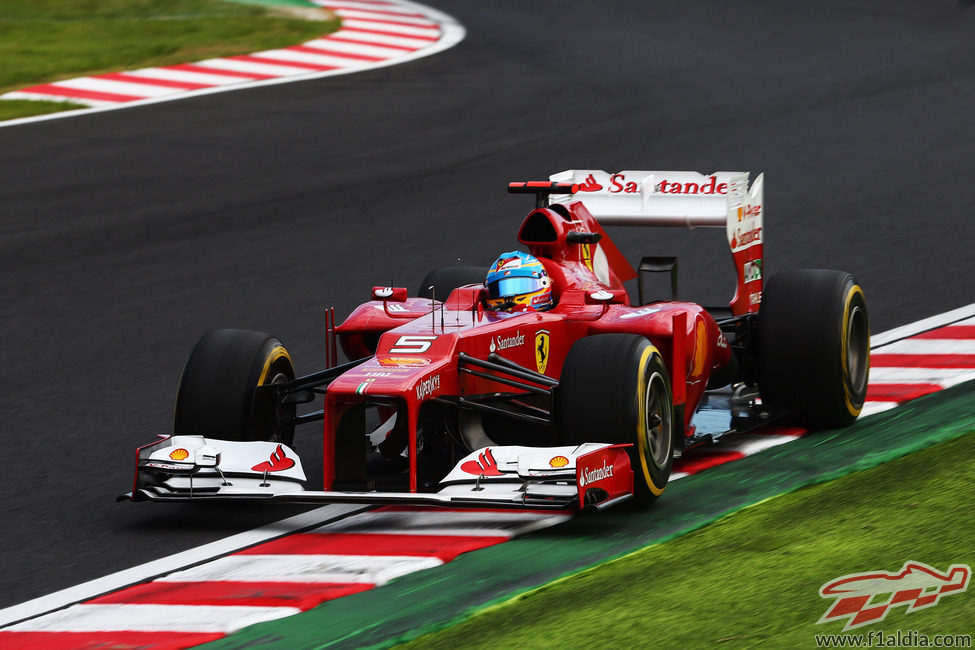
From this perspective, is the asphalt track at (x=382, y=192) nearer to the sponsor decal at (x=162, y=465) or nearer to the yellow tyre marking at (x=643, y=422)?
the sponsor decal at (x=162, y=465)

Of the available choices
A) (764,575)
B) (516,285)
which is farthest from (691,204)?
(764,575)

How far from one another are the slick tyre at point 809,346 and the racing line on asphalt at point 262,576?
2.05 ft

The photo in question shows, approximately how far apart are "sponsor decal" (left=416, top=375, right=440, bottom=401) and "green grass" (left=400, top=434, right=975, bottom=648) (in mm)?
1239

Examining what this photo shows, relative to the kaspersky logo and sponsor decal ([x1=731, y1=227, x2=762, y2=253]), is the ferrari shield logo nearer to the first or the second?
sponsor decal ([x1=731, y1=227, x2=762, y2=253])

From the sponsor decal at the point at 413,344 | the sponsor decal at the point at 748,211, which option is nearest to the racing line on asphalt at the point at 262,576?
the sponsor decal at the point at 413,344

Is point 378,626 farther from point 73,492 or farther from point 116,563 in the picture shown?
point 73,492

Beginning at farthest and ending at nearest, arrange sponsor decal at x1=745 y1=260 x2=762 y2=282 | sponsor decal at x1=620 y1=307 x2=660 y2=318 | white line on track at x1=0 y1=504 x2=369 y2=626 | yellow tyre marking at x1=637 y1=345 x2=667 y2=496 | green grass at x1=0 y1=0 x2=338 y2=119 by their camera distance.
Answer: green grass at x1=0 y1=0 x2=338 y2=119
sponsor decal at x1=745 y1=260 x2=762 y2=282
sponsor decal at x1=620 y1=307 x2=660 y2=318
yellow tyre marking at x1=637 y1=345 x2=667 y2=496
white line on track at x1=0 y1=504 x2=369 y2=626

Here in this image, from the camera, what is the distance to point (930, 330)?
1200 cm

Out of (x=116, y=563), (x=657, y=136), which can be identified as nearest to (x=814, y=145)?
(x=657, y=136)

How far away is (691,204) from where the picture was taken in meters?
10.1

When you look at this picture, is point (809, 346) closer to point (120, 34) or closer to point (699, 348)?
point (699, 348)

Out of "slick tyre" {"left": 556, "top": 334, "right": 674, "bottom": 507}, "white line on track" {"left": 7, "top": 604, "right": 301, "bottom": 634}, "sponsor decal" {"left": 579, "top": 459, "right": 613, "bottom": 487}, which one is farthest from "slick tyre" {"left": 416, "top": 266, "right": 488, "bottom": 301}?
"white line on track" {"left": 7, "top": 604, "right": 301, "bottom": 634}

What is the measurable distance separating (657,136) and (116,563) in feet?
37.3

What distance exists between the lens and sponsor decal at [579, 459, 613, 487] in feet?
24.3
